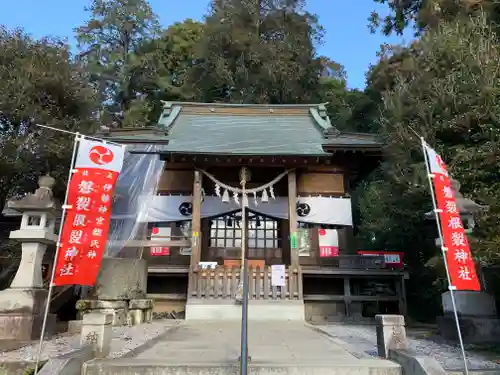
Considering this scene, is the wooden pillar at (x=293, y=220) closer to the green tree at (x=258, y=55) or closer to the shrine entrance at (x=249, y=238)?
the shrine entrance at (x=249, y=238)

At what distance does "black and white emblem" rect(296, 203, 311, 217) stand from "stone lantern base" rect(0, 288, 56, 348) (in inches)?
320

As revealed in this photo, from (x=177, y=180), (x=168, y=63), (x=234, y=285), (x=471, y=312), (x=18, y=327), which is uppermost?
(x=168, y=63)

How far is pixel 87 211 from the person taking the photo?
19.1 feet

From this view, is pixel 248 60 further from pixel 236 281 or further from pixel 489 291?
pixel 489 291

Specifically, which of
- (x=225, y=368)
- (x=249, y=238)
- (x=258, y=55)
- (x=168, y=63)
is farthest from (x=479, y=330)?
(x=168, y=63)

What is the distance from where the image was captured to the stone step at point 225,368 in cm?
420

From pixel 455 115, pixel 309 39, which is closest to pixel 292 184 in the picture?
pixel 455 115

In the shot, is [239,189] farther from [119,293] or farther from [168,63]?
[168,63]

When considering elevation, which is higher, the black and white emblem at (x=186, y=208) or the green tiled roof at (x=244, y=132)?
the green tiled roof at (x=244, y=132)

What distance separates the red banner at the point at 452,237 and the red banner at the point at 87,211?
4686 millimetres

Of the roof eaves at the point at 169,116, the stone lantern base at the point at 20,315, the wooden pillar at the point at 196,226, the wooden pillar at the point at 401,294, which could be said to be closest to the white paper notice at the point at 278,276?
the wooden pillar at the point at 196,226

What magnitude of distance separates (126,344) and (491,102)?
6923mm

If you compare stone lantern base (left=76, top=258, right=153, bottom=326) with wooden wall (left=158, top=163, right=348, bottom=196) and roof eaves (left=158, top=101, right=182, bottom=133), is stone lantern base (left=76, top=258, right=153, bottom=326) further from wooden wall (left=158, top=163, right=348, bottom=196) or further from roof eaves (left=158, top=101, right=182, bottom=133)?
roof eaves (left=158, top=101, right=182, bottom=133)

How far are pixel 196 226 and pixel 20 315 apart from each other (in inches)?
198
